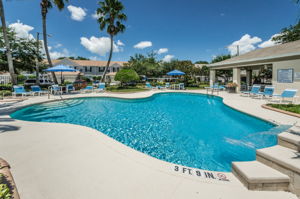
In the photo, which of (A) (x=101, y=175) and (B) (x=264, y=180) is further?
(A) (x=101, y=175)

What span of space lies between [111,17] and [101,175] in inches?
867

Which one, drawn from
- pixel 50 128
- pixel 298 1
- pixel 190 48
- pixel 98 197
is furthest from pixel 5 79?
pixel 190 48

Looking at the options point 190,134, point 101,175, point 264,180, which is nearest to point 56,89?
point 190,134

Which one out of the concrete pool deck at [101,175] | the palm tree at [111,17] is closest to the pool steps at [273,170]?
the concrete pool deck at [101,175]

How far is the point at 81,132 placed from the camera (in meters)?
4.37

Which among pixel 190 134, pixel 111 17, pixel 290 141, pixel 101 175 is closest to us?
pixel 101 175

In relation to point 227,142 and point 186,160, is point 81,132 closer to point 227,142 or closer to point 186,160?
point 186,160

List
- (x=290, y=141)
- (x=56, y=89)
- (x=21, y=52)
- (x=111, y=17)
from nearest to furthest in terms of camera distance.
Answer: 1. (x=290, y=141)
2. (x=56, y=89)
3. (x=21, y=52)
4. (x=111, y=17)

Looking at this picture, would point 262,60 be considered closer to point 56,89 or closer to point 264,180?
point 264,180

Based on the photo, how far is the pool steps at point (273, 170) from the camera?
210 centimetres

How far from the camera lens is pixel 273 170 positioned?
237 centimetres

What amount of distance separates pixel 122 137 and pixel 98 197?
10.1 ft

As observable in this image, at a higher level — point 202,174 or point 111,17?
point 111,17

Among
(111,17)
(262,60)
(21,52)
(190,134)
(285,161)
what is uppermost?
(111,17)
